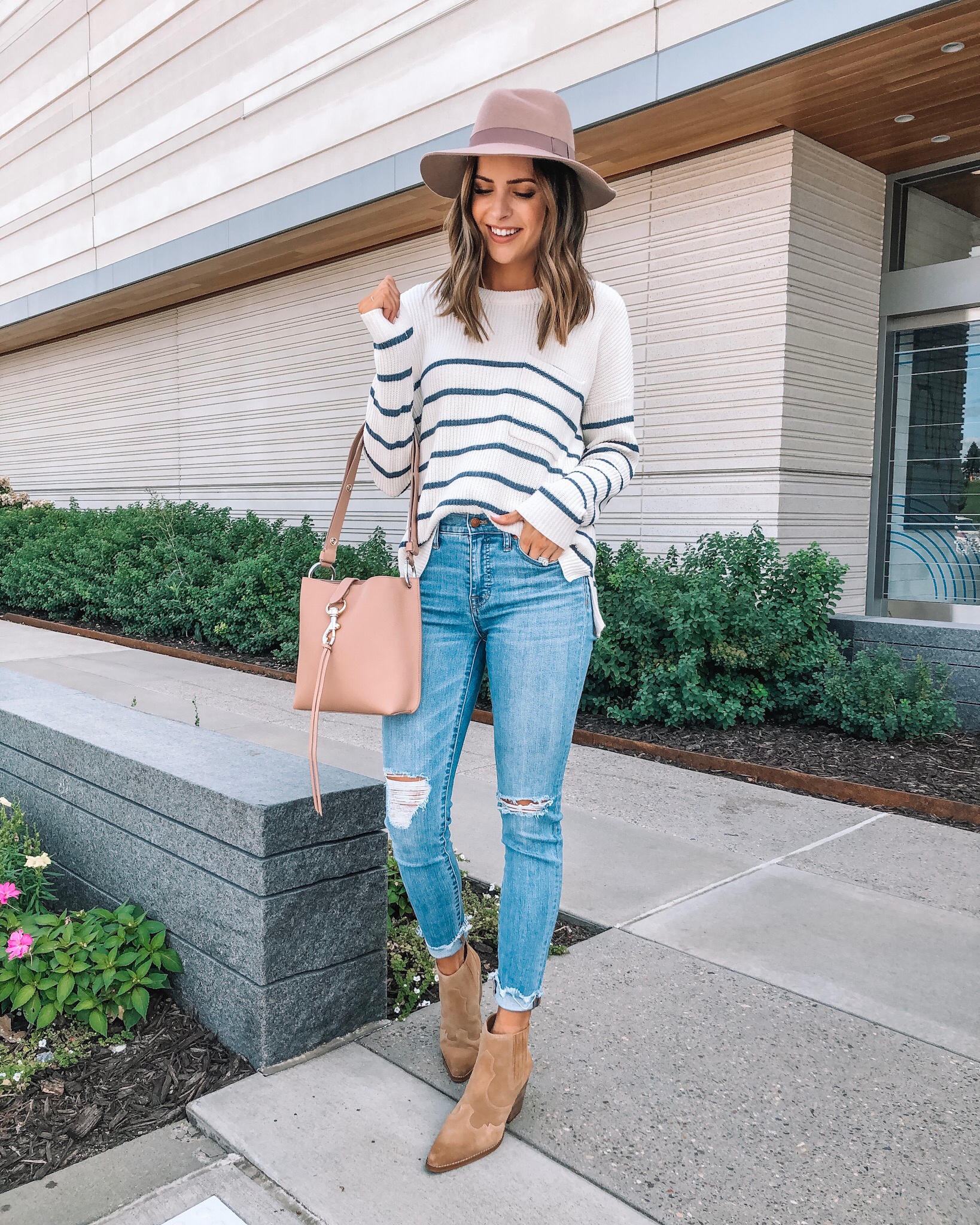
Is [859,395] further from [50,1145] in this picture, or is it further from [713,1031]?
[50,1145]

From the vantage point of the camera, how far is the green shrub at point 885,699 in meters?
5.50

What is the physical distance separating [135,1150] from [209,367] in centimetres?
1123

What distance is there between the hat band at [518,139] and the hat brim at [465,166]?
0.7 inches

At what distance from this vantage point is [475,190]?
2.05 metres

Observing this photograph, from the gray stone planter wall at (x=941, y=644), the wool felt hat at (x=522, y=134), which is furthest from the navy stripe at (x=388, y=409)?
the gray stone planter wall at (x=941, y=644)

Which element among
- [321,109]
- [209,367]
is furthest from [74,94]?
[321,109]

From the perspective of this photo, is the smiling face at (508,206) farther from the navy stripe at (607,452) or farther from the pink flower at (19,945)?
the pink flower at (19,945)

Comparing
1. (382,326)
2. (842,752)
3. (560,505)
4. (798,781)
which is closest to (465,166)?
(382,326)

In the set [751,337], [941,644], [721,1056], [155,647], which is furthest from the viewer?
[155,647]

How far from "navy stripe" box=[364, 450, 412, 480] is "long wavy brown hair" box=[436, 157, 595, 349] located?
316 mm

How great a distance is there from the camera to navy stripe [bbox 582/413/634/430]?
6.95 feet

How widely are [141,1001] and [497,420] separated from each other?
1.66 meters

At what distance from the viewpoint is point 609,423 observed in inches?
83.6

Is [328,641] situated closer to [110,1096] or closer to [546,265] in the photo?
[546,265]
